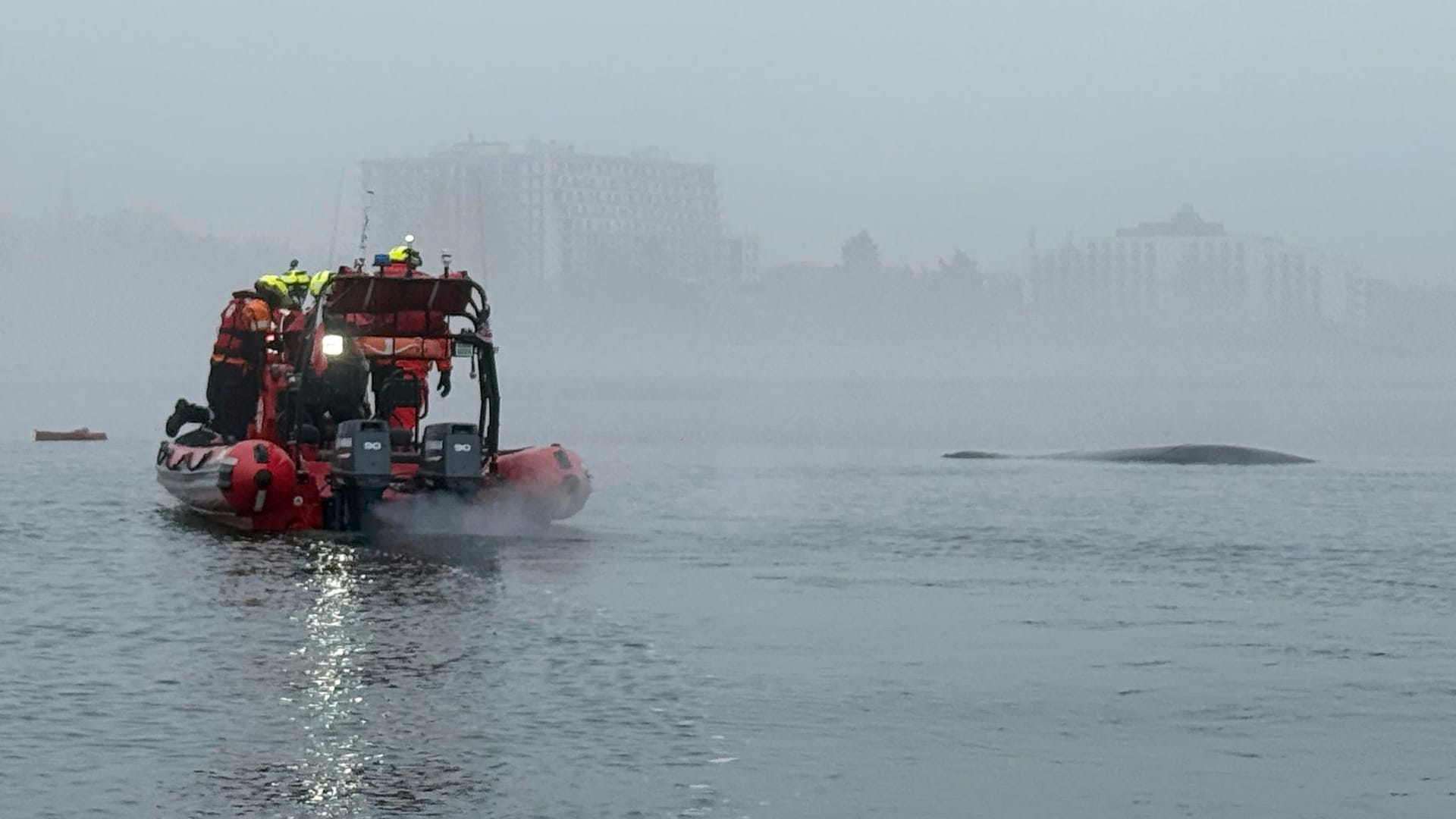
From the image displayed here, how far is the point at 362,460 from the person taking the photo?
2828 centimetres

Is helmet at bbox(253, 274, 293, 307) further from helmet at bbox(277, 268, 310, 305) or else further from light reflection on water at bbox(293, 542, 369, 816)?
light reflection on water at bbox(293, 542, 369, 816)

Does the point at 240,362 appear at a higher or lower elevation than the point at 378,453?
higher

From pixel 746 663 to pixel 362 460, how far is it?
10.1 m

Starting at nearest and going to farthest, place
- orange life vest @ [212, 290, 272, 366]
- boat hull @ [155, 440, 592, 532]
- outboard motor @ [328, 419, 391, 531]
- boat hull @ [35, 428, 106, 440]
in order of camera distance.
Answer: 1. outboard motor @ [328, 419, 391, 531]
2. boat hull @ [155, 440, 592, 532]
3. orange life vest @ [212, 290, 272, 366]
4. boat hull @ [35, 428, 106, 440]

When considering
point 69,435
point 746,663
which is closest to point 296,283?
point 746,663

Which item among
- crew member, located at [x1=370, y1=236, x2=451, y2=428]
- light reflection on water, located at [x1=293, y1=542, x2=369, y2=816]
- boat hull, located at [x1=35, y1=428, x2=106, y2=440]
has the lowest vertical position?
light reflection on water, located at [x1=293, y1=542, x2=369, y2=816]

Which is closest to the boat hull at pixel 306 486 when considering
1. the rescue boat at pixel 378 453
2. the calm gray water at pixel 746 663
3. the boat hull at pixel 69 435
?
the rescue boat at pixel 378 453

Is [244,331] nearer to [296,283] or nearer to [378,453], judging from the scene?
[296,283]

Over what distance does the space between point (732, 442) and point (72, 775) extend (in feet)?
192

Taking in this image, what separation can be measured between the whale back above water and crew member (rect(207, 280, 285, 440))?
1086 inches

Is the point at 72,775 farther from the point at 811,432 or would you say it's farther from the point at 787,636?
the point at 811,432

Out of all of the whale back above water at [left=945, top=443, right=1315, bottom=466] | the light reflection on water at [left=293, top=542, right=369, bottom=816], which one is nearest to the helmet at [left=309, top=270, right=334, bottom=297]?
the light reflection on water at [left=293, top=542, right=369, bottom=816]

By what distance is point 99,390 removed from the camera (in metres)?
157

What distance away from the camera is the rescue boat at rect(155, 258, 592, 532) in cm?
2867
